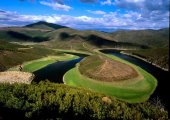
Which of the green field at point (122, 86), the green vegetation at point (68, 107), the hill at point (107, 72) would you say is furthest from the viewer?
the hill at point (107, 72)

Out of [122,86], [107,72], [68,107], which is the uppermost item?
[107,72]

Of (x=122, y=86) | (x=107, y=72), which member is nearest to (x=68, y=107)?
(x=122, y=86)

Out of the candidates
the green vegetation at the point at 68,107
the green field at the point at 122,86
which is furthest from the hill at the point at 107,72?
the green vegetation at the point at 68,107

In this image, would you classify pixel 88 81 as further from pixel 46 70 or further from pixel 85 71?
pixel 46 70

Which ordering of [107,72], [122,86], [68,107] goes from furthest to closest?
[107,72], [122,86], [68,107]

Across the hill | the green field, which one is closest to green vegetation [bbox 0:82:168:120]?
the green field

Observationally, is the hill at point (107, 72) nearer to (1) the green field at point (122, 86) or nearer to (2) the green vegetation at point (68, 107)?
(1) the green field at point (122, 86)

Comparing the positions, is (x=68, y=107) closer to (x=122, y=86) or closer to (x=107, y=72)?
(x=122, y=86)
